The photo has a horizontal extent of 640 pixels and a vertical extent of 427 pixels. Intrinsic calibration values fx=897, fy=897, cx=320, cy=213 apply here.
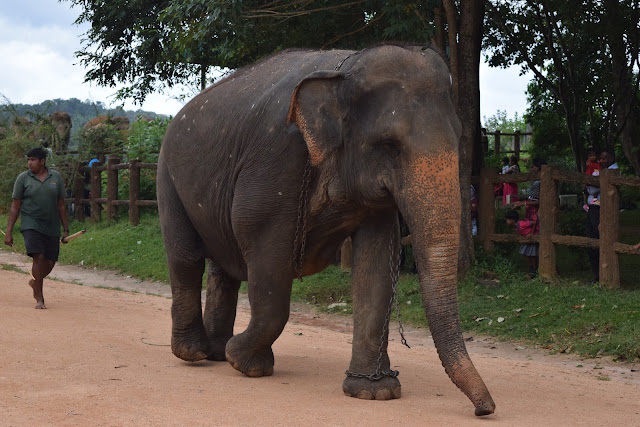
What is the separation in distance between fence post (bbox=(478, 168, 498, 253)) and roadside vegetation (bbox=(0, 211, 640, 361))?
0.30 metres

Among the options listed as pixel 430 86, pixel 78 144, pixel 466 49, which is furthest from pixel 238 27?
pixel 78 144

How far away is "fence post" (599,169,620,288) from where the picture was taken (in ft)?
36.7

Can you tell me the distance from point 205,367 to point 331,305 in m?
5.48

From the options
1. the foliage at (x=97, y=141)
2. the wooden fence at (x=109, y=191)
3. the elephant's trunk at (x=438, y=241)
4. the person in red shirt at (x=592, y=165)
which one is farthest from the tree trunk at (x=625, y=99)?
the elephant's trunk at (x=438, y=241)

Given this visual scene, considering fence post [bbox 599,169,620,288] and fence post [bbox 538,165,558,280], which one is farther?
fence post [bbox 538,165,558,280]

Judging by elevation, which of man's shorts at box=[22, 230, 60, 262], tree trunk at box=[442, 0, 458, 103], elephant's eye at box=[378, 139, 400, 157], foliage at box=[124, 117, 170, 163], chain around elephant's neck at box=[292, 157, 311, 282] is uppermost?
tree trunk at box=[442, 0, 458, 103]

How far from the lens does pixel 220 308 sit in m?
7.64

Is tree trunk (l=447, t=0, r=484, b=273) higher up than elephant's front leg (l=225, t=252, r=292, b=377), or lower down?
higher up

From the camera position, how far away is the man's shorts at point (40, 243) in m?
10.6

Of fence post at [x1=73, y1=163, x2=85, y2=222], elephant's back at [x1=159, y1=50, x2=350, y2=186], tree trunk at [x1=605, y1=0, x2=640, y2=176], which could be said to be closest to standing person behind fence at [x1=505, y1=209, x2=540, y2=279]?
tree trunk at [x1=605, y1=0, x2=640, y2=176]

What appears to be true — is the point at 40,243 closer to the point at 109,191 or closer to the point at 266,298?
the point at 266,298

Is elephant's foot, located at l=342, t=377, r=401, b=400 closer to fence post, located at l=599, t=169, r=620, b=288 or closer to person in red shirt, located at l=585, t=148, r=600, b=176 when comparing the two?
fence post, located at l=599, t=169, r=620, b=288

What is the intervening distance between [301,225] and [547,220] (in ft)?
22.3

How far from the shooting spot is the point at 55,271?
1734 cm
